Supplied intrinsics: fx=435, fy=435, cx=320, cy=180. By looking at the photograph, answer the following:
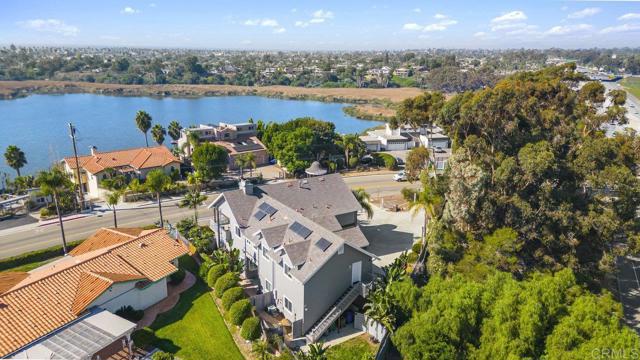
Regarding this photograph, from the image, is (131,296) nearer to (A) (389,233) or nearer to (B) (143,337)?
(B) (143,337)

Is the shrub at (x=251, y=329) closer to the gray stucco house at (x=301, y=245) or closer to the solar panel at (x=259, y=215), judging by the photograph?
the gray stucco house at (x=301, y=245)

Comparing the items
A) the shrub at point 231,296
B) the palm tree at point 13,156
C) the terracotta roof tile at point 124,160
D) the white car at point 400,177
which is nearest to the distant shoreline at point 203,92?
the white car at point 400,177

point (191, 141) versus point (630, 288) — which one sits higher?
point (191, 141)

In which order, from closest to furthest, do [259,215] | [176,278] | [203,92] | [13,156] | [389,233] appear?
[176,278]
[259,215]
[389,233]
[13,156]
[203,92]

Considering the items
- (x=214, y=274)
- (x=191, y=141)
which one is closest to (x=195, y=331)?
(x=214, y=274)

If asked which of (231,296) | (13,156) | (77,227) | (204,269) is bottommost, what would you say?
(77,227)

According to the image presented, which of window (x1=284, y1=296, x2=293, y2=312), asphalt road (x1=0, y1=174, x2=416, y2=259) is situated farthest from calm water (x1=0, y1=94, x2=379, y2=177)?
window (x1=284, y1=296, x2=293, y2=312)

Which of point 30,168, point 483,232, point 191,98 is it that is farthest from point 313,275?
point 191,98
